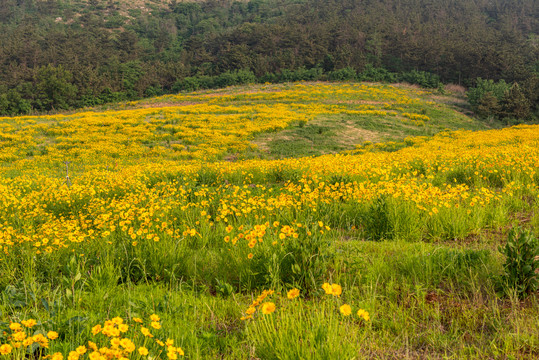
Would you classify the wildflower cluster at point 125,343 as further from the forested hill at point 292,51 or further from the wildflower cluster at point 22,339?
the forested hill at point 292,51

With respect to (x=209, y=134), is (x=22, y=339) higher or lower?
higher

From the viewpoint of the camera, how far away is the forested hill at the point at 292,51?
181ft

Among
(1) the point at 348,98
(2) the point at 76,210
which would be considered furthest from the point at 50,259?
(1) the point at 348,98

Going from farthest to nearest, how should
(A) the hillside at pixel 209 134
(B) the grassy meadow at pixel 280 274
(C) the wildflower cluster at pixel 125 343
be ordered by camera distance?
(A) the hillside at pixel 209 134
(B) the grassy meadow at pixel 280 274
(C) the wildflower cluster at pixel 125 343

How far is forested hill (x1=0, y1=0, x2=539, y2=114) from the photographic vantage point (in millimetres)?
55062

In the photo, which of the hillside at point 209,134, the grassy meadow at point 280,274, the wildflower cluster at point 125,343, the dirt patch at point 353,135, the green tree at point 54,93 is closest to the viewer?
the wildflower cluster at point 125,343

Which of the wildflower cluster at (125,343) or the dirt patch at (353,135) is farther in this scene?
→ the dirt patch at (353,135)

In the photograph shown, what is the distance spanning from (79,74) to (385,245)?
2789 inches

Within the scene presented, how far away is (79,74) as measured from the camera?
196ft

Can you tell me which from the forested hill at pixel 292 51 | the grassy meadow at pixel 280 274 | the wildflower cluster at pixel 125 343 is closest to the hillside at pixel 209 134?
the grassy meadow at pixel 280 274

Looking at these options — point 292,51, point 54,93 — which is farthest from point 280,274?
point 292,51

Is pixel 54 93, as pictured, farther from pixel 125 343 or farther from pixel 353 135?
pixel 125 343

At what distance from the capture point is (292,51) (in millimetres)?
68500

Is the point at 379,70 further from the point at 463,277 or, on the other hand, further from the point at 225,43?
the point at 463,277
